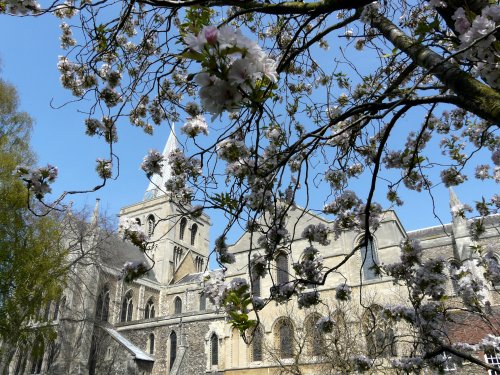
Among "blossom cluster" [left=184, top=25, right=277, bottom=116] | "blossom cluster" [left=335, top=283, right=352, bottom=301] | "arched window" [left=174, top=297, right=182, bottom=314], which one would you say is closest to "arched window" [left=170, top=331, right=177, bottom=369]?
"arched window" [left=174, top=297, right=182, bottom=314]

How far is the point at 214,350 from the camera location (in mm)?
22109

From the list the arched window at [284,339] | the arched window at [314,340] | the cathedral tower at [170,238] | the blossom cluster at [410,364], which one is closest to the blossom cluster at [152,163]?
the blossom cluster at [410,364]

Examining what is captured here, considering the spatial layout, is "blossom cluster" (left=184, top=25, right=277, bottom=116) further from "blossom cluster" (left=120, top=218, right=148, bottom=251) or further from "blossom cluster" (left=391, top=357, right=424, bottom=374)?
"blossom cluster" (left=391, top=357, right=424, bottom=374)

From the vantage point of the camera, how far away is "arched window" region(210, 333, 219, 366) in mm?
21688

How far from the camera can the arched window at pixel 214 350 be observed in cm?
2169

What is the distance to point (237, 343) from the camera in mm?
20219

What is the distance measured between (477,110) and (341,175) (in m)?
2.58

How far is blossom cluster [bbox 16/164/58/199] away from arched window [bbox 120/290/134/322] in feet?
97.7

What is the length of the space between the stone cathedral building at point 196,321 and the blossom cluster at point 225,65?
11.3 metres

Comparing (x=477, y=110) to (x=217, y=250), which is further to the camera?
(x=217, y=250)

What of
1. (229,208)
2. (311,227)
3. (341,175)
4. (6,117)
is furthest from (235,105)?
(6,117)

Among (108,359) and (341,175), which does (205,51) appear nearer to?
(341,175)

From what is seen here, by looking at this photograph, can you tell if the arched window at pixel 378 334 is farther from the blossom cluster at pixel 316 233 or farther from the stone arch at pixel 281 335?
the stone arch at pixel 281 335

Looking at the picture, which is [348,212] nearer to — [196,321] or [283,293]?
[283,293]
